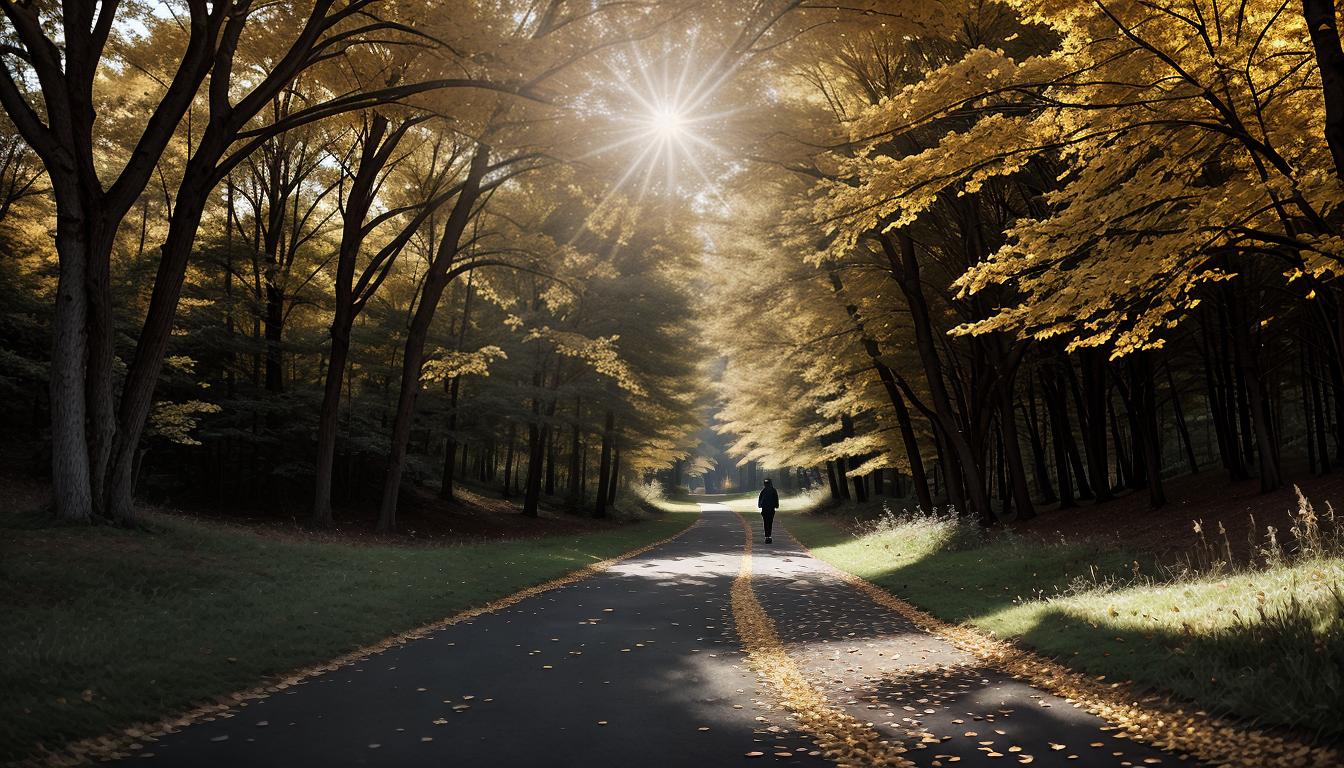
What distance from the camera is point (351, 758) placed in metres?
3.94

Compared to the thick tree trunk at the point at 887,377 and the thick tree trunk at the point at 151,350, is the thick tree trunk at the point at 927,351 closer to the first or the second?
the thick tree trunk at the point at 887,377

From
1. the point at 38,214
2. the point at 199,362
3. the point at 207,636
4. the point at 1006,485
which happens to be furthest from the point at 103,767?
the point at 1006,485

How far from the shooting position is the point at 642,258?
25.1m

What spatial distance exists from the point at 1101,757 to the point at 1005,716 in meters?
0.77

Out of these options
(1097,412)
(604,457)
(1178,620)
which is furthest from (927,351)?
(604,457)

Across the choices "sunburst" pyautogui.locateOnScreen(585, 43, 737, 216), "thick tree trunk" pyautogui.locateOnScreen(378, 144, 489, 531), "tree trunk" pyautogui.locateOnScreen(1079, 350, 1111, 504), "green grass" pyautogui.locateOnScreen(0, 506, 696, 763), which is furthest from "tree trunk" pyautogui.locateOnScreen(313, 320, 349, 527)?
"tree trunk" pyautogui.locateOnScreen(1079, 350, 1111, 504)

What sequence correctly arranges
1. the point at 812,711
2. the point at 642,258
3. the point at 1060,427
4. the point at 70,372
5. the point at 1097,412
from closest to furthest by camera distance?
the point at 812,711, the point at 70,372, the point at 1097,412, the point at 1060,427, the point at 642,258

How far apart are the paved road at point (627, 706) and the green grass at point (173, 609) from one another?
2.06ft

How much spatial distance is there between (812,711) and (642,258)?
2127 centimetres

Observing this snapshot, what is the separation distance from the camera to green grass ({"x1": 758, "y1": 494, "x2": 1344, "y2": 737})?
437cm

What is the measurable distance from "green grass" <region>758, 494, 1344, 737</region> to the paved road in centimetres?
79

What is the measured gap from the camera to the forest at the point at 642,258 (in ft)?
23.7

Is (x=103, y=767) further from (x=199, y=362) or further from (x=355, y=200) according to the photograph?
(x=199, y=362)

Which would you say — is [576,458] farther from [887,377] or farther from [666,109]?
[666,109]
